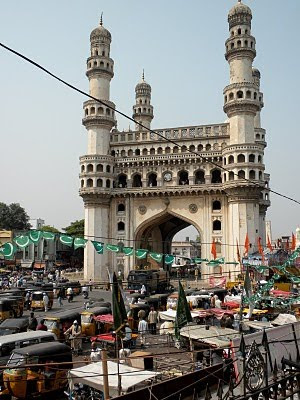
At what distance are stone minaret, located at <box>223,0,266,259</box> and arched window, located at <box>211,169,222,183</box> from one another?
Answer: 2.44 m

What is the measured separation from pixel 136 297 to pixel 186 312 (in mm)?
11472

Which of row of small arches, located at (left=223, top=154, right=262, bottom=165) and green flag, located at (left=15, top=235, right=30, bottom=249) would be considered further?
row of small arches, located at (left=223, top=154, right=262, bottom=165)

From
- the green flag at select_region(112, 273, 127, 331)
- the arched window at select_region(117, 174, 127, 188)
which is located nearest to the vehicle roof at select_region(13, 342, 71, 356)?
the green flag at select_region(112, 273, 127, 331)

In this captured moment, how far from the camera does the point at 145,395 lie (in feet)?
30.2

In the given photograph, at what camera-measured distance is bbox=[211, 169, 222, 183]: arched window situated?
135 ft

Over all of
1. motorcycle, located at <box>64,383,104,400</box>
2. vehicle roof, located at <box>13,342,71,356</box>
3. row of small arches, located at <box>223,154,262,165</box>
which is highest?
row of small arches, located at <box>223,154,262,165</box>

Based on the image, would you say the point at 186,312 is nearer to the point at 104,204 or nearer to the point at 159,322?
the point at 159,322

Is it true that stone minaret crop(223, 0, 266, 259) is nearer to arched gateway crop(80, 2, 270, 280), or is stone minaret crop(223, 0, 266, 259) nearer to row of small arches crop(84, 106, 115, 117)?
arched gateway crop(80, 2, 270, 280)

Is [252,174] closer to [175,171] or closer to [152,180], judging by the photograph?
[175,171]

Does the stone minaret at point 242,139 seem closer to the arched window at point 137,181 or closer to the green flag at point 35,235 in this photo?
the arched window at point 137,181

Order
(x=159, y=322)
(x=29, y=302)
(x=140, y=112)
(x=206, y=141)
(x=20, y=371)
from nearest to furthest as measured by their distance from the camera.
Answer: (x=20, y=371) < (x=159, y=322) < (x=29, y=302) < (x=206, y=141) < (x=140, y=112)

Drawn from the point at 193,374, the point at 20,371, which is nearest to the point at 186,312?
the point at 193,374

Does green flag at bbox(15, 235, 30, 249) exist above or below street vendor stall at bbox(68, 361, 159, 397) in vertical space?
above

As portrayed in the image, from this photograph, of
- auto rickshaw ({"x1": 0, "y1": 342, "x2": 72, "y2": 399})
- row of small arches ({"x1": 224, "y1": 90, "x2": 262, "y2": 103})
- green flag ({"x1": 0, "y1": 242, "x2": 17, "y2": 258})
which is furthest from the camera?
row of small arches ({"x1": 224, "y1": 90, "x2": 262, "y2": 103})
